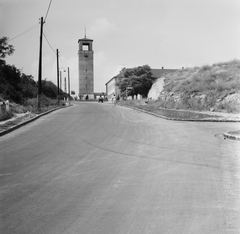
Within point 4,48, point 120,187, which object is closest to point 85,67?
point 4,48

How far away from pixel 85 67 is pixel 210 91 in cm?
8826

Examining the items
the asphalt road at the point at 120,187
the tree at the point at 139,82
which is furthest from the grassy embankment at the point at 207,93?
the tree at the point at 139,82

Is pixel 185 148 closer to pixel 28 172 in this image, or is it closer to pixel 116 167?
pixel 116 167

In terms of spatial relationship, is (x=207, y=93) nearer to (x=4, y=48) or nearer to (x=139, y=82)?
(x=4, y=48)

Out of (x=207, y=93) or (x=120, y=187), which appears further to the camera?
(x=207, y=93)

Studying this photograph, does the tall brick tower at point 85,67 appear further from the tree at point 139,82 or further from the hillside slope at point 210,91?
the hillside slope at point 210,91

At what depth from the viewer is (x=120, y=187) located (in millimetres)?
5562

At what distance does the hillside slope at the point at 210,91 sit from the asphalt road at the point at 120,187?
15046 millimetres

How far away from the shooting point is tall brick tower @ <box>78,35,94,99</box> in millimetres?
110125

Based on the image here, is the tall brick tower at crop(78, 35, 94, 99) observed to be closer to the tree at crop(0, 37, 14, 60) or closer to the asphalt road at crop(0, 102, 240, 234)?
the tree at crop(0, 37, 14, 60)

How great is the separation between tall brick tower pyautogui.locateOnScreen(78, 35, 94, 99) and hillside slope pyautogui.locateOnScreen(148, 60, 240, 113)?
7650 cm

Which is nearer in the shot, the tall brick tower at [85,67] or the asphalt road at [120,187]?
the asphalt road at [120,187]

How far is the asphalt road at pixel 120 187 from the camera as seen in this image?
405 cm

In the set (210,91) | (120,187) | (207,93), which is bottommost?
(120,187)
